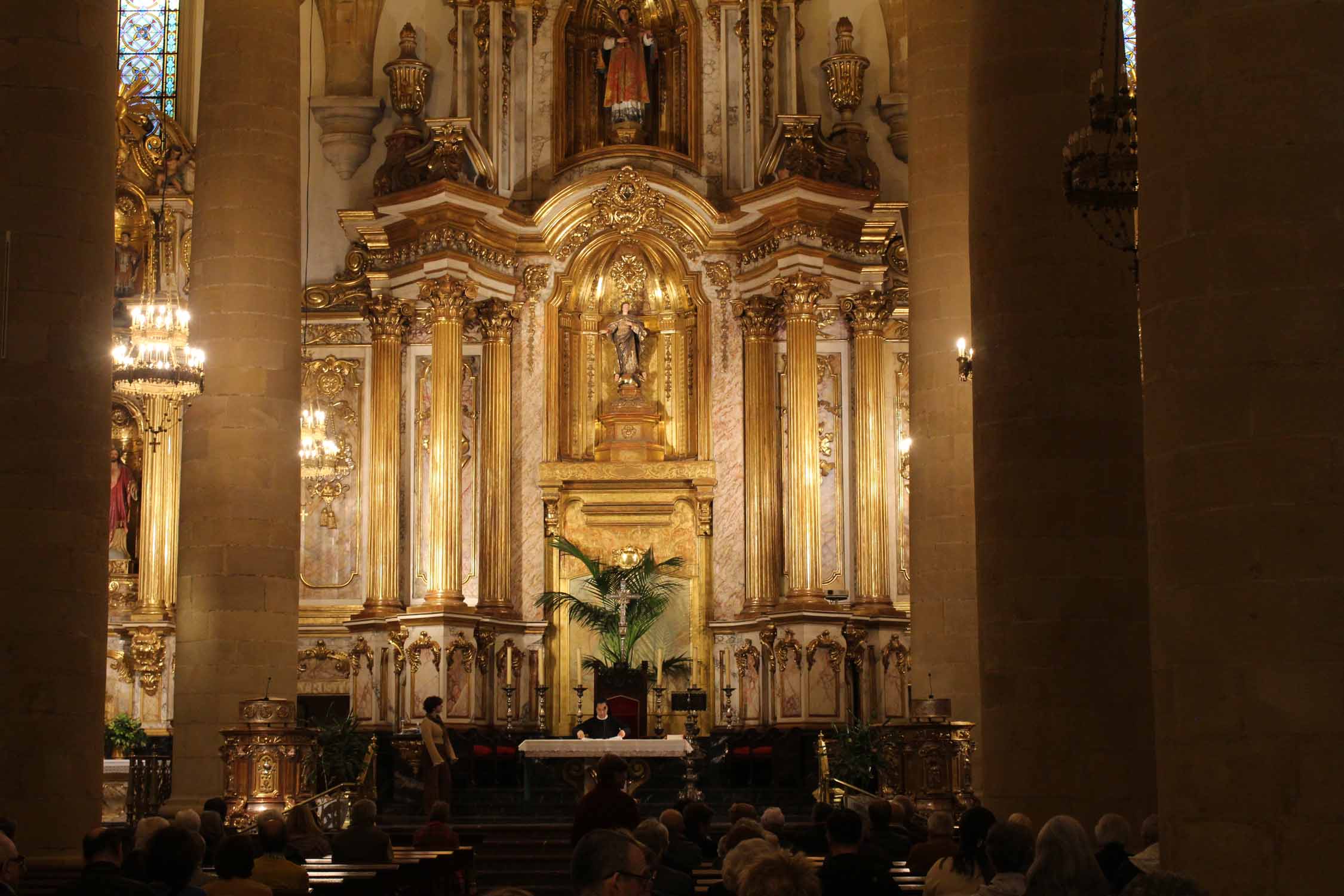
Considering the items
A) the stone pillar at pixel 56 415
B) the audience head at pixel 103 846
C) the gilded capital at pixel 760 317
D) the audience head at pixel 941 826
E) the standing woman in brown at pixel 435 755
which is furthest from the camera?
the gilded capital at pixel 760 317

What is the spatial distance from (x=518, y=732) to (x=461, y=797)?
2.54 metres

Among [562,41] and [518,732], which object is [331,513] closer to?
[518,732]

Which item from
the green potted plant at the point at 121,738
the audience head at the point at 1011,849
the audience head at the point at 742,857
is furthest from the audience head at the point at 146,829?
the green potted plant at the point at 121,738

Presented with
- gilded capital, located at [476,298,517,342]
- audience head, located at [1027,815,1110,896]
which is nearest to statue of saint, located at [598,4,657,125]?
gilded capital, located at [476,298,517,342]

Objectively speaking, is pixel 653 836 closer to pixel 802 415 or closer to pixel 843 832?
pixel 843 832

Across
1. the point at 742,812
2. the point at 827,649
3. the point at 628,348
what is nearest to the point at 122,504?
the point at 628,348

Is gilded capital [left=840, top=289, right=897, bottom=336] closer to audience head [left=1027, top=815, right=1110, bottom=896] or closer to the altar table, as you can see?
the altar table

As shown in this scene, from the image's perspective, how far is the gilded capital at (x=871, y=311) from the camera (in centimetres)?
2792

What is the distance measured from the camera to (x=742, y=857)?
7512mm

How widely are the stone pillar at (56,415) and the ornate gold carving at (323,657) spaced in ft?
51.3

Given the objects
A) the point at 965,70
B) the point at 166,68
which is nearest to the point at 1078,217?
the point at 965,70

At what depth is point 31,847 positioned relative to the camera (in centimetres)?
1175

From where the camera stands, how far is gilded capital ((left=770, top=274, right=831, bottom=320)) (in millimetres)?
27547

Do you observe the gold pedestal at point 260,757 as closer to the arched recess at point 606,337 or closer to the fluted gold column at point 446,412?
the fluted gold column at point 446,412
